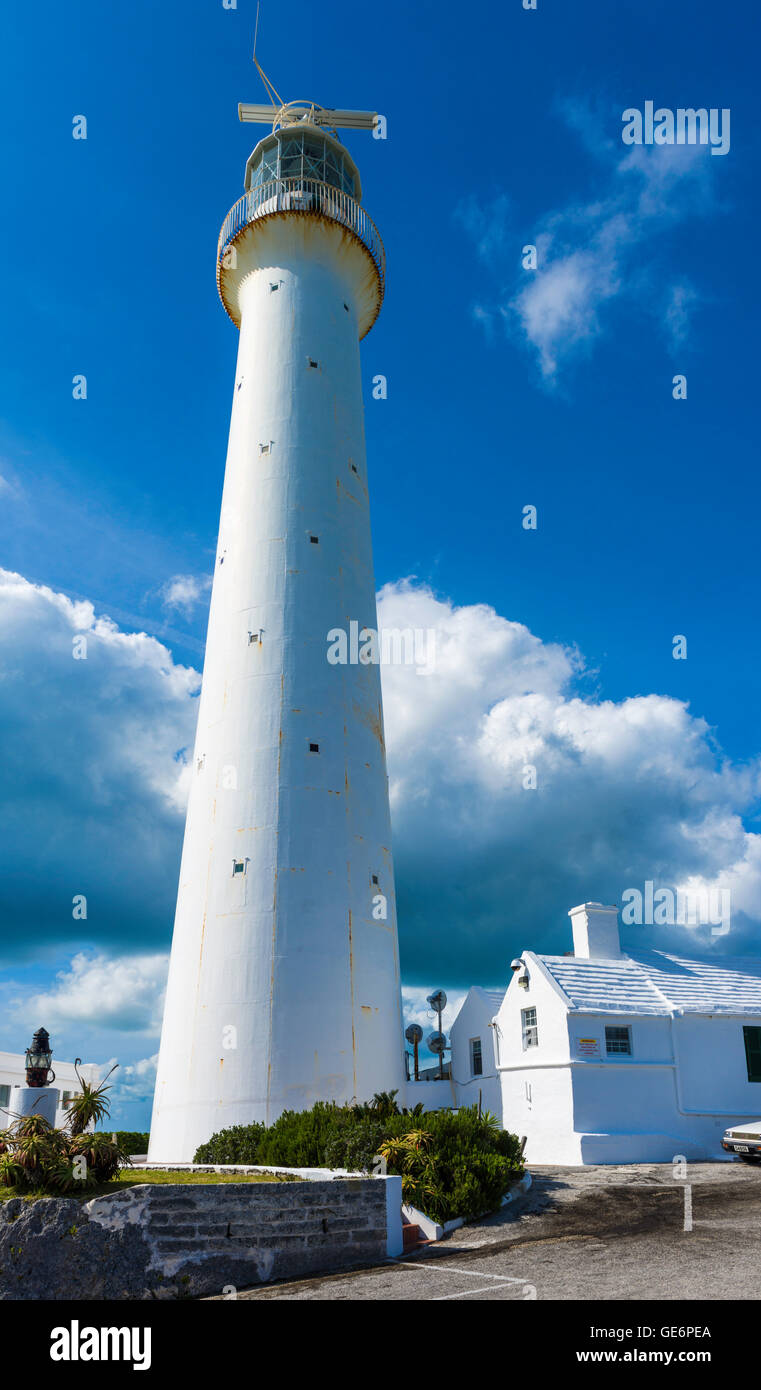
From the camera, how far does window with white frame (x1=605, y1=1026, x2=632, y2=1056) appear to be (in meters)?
25.0

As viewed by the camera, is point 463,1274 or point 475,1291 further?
point 463,1274

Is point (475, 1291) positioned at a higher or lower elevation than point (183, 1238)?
lower

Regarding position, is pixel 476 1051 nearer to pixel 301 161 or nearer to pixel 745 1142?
pixel 745 1142

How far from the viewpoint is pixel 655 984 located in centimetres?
2727

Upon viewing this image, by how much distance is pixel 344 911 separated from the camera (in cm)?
2111

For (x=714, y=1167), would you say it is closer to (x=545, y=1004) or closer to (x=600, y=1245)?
(x=545, y=1004)

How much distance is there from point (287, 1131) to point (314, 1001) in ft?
11.4

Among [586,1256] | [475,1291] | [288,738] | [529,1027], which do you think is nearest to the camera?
[475,1291]

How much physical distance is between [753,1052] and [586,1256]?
56.8 ft

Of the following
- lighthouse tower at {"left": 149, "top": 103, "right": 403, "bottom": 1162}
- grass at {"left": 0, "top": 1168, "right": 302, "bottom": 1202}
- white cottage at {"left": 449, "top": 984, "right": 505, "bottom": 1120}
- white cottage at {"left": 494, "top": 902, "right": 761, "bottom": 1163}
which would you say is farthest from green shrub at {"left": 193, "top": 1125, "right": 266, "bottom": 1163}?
Result: white cottage at {"left": 449, "top": 984, "right": 505, "bottom": 1120}

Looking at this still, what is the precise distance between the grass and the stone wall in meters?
0.16

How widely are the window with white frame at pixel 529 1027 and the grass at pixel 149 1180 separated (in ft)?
46.4

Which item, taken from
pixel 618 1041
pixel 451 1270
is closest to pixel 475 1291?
pixel 451 1270
